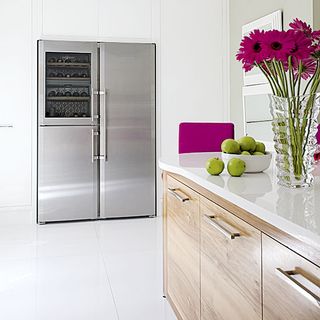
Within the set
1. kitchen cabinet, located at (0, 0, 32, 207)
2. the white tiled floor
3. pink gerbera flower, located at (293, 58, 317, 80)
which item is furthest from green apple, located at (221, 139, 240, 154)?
kitchen cabinet, located at (0, 0, 32, 207)

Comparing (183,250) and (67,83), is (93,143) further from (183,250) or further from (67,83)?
(183,250)

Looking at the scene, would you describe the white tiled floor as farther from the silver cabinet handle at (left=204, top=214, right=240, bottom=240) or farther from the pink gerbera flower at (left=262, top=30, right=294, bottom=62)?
the pink gerbera flower at (left=262, top=30, right=294, bottom=62)

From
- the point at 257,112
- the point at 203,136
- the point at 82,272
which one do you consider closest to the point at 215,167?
the point at 203,136

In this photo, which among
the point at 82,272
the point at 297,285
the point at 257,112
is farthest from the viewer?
the point at 257,112

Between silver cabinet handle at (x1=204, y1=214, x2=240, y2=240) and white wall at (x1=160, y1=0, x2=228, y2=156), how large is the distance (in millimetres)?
3522

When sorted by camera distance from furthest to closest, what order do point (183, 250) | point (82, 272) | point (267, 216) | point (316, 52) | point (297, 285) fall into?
point (82, 272) < point (183, 250) < point (316, 52) < point (267, 216) < point (297, 285)

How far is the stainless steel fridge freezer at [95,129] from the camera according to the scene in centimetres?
487

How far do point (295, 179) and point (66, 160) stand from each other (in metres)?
3.70

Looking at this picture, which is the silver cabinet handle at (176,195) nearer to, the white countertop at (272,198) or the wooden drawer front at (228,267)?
the white countertop at (272,198)

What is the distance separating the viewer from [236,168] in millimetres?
1777

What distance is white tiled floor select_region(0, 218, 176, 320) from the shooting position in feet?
8.47

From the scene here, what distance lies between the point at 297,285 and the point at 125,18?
15.0ft

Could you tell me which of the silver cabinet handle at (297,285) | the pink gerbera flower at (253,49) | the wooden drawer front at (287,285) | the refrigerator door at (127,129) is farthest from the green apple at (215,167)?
the refrigerator door at (127,129)

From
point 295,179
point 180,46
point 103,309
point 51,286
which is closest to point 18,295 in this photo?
point 51,286
